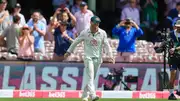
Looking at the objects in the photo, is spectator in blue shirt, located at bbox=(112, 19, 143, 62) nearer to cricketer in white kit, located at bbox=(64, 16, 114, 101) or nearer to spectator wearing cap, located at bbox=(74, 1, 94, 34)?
spectator wearing cap, located at bbox=(74, 1, 94, 34)

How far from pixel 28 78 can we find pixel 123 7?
5.97 m

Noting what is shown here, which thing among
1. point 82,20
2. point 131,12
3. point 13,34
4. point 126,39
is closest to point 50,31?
point 82,20

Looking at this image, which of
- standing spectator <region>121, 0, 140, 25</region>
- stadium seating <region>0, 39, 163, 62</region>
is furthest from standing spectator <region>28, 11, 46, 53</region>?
standing spectator <region>121, 0, 140, 25</region>

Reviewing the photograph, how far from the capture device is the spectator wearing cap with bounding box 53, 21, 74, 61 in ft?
78.0

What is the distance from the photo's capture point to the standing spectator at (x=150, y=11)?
1133 inches

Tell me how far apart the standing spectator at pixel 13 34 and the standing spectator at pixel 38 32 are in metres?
0.47

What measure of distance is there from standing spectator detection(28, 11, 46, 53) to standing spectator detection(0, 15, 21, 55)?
47cm

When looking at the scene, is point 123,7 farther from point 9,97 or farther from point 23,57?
point 9,97

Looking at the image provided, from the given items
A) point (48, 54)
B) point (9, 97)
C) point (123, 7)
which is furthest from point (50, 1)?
point (9, 97)

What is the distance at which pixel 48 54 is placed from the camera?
24766 millimetres

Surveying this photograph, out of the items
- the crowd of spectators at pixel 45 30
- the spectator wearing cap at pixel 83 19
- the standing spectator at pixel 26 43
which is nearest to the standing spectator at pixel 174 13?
the crowd of spectators at pixel 45 30

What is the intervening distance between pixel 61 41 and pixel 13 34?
5.40 ft

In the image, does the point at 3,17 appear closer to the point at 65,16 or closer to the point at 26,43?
the point at 26,43

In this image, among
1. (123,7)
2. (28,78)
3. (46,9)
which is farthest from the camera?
(46,9)
